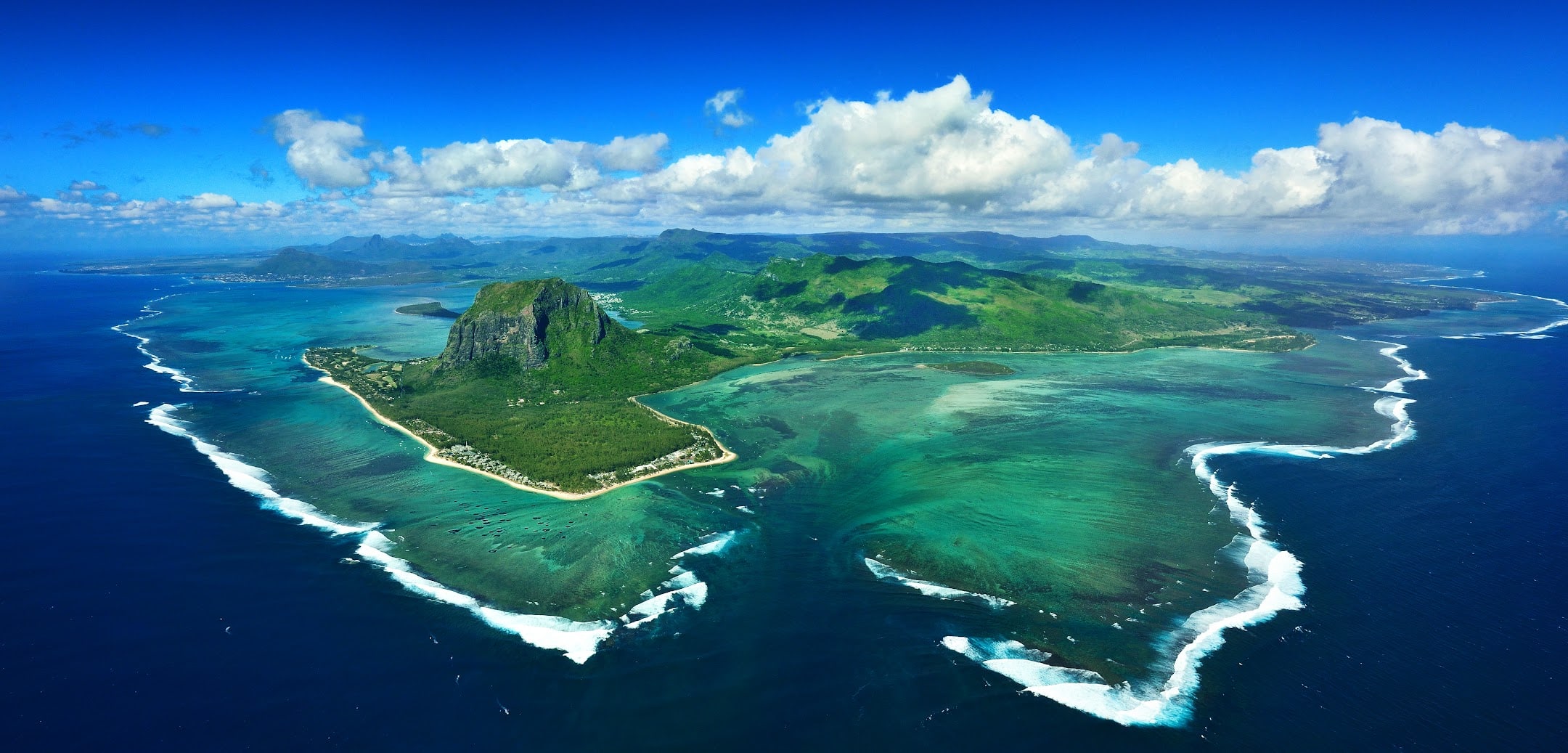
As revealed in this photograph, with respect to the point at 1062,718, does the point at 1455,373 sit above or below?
above

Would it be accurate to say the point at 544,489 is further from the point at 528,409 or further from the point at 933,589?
the point at 933,589

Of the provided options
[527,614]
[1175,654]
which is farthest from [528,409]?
[1175,654]

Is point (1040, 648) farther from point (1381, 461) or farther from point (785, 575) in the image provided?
point (1381, 461)

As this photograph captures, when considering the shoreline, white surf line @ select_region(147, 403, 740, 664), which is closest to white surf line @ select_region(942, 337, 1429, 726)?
white surf line @ select_region(147, 403, 740, 664)

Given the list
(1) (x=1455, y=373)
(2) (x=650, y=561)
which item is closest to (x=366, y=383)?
(2) (x=650, y=561)

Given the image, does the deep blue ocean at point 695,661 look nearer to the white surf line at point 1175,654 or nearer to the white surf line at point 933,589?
the white surf line at point 1175,654

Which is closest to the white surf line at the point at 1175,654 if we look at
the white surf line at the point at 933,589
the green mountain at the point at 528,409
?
the white surf line at the point at 933,589
